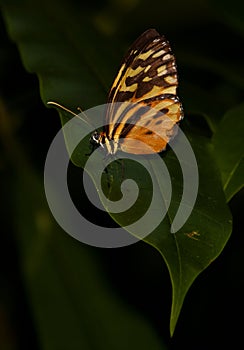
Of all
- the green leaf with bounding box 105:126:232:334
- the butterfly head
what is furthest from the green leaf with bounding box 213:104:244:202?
the butterfly head

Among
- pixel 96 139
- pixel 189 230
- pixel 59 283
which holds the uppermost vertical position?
pixel 96 139

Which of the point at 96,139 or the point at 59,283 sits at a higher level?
the point at 96,139

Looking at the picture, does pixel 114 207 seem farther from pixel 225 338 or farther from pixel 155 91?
pixel 225 338

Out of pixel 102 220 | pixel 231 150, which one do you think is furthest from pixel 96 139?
pixel 102 220

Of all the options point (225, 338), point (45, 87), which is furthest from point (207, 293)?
point (45, 87)

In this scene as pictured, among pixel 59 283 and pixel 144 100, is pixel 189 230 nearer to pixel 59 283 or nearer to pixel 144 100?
pixel 144 100

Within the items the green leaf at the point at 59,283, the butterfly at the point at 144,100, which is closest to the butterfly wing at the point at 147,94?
the butterfly at the point at 144,100

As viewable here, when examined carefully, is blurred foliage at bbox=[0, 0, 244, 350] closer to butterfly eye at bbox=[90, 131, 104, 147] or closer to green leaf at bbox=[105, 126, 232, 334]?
butterfly eye at bbox=[90, 131, 104, 147]
